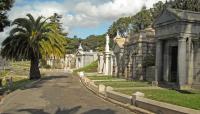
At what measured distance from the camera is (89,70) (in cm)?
6875

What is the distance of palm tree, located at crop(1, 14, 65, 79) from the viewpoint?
131 feet

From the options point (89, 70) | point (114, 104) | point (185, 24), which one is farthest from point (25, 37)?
point (89, 70)

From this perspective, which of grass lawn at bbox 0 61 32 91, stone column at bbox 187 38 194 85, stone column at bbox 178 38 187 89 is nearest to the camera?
stone column at bbox 178 38 187 89

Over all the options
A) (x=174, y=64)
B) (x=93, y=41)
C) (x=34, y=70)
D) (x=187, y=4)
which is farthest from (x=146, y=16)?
(x=93, y=41)

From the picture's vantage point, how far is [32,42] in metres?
39.4

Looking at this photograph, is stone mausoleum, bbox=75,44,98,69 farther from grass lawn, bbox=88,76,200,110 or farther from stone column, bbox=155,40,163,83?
grass lawn, bbox=88,76,200,110

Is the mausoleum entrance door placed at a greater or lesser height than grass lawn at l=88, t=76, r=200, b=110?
greater

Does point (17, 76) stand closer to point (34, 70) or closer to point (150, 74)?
point (34, 70)

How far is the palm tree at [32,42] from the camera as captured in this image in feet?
131

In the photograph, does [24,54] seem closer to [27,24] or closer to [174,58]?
[27,24]

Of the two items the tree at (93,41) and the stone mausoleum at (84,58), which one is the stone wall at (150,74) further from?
the tree at (93,41)

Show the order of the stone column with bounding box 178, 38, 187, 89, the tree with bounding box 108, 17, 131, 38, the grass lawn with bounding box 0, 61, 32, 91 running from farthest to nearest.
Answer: the tree with bounding box 108, 17, 131, 38 → the grass lawn with bounding box 0, 61, 32, 91 → the stone column with bounding box 178, 38, 187, 89

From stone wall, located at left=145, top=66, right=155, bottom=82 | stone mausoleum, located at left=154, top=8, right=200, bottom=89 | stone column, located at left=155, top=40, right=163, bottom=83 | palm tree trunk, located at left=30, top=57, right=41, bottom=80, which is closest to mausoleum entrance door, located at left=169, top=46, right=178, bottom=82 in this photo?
stone column, located at left=155, top=40, right=163, bottom=83

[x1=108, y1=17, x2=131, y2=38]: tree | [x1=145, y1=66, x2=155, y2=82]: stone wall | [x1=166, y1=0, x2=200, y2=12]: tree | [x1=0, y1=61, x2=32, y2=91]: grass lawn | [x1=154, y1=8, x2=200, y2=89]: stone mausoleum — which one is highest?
[x1=108, y1=17, x2=131, y2=38]: tree
